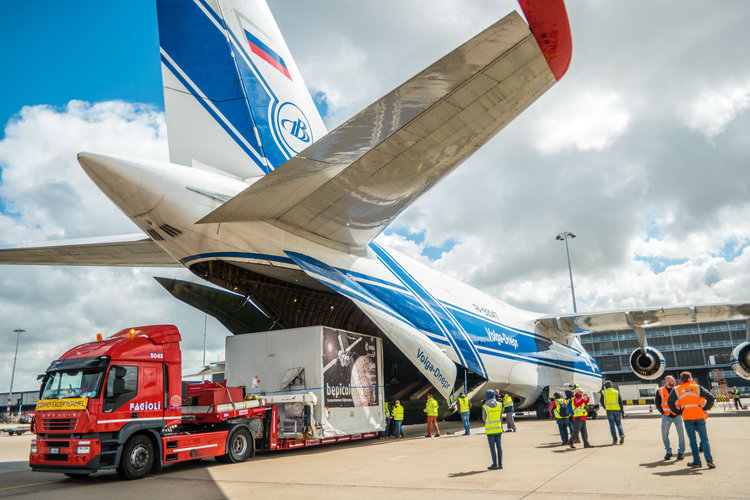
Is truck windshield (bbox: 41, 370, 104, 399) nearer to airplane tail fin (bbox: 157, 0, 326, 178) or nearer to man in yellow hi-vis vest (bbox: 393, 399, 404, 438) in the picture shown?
airplane tail fin (bbox: 157, 0, 326, 178)

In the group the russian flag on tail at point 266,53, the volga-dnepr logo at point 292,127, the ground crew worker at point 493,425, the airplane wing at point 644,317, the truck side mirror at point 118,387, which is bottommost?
the ground crew worker at point 493,425

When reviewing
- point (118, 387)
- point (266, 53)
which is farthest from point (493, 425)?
point (266, 53)

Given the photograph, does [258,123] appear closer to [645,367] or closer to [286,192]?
[286,192]

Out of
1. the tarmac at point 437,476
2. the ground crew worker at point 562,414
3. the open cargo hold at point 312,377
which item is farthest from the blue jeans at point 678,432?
the open cargo hold at point 312,377

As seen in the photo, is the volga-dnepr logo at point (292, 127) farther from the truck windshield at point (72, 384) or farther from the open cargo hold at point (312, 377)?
the truck windshield at point (72, 384)

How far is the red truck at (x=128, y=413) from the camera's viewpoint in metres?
7.99

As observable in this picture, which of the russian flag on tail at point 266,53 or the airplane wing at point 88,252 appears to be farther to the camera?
the airplane wing at point 88,252

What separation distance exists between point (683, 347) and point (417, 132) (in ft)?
229

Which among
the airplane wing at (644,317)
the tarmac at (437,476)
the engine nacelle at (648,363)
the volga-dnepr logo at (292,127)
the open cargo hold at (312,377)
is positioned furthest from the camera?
the engine nacelle at (648,363)

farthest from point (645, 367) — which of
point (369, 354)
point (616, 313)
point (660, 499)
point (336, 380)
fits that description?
point (660, 499)

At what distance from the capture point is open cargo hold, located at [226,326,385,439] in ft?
36.2

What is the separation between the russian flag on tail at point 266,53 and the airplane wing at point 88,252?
466cm

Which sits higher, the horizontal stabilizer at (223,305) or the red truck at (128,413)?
the horizontal stabilizer at (223,305)

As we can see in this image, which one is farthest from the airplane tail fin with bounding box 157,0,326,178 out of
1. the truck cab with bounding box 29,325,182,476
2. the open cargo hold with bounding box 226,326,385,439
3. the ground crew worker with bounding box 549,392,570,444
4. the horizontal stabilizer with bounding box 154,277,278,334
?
the ground crew worker with bounding box 549,392,570,444
